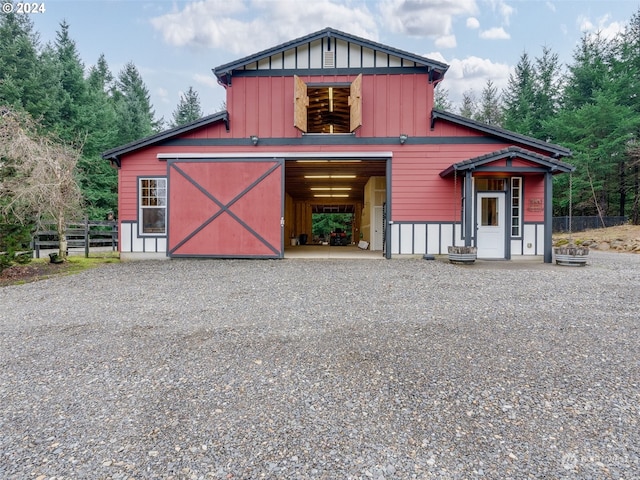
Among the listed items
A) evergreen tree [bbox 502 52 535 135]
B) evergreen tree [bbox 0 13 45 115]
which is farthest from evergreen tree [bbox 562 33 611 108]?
evergreen tree [bbox 0 13 45 115]

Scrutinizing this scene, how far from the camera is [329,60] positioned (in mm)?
9461

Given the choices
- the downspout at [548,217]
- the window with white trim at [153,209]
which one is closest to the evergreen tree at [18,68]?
the window with white trim at [153,209]

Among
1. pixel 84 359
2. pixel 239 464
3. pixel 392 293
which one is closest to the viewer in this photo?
pixel 239 464

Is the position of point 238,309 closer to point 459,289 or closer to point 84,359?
point 84,359

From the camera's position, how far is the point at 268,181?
944 cm

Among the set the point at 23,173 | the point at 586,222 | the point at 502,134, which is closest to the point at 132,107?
the point at 23,173

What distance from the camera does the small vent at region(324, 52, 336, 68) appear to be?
31.0ft

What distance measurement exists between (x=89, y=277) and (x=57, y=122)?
1801 cm

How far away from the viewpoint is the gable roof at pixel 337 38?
30.0 ft

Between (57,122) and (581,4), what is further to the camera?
(57,122)

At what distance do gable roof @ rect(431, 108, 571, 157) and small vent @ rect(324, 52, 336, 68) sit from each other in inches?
120

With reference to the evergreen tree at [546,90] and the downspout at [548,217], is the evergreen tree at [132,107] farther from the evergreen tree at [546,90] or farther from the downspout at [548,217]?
the evergreen tree at [546,90]

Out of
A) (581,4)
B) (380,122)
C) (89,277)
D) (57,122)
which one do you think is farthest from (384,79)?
(57,122)

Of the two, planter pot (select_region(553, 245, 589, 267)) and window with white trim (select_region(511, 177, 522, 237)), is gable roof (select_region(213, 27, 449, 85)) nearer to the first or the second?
window with white trim (select_region(511, 177, 522, 237))
